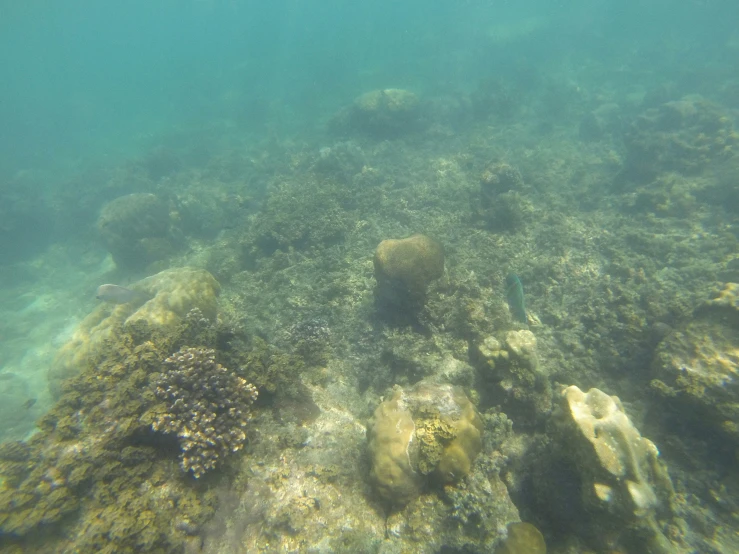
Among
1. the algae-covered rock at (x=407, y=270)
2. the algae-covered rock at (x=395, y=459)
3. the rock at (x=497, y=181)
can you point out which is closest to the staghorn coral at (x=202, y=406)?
the algae-covered rock at (x=395, y=459)

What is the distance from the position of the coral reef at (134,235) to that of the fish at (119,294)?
5.33m

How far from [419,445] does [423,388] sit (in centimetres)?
94

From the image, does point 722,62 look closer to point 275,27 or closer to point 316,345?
point 316,345

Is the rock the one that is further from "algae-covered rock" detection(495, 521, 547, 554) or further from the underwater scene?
"algae-covered rock" detection(495, 521, 547, 554)

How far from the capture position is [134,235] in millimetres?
14547

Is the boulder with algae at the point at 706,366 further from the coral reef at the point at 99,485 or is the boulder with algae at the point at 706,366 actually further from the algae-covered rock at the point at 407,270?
the coral reef at the point at 99,485

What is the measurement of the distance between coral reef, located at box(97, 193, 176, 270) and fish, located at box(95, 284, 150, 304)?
533 cm

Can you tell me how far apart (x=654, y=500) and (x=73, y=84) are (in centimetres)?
12753

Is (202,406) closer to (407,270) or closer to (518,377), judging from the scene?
(407,270)

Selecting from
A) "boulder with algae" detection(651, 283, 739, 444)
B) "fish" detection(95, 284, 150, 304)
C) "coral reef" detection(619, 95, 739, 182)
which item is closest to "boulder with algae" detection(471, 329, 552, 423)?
"boulder with algae" detection(651, 283, 739, 444)

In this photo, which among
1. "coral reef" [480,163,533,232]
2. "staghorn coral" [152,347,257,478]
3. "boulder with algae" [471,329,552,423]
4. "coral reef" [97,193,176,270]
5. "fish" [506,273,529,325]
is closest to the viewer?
"staghorn coral" [152,347,257,478]

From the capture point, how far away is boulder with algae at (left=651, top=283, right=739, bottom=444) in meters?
4.56

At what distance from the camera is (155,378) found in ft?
15.3

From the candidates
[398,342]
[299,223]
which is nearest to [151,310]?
[299,223]
